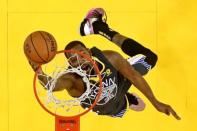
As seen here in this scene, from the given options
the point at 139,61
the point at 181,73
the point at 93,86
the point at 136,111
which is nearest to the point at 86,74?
the point at 93,86

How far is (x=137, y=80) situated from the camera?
111 inches

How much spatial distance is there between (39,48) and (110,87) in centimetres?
56

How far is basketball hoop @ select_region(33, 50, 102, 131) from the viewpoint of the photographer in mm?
2586

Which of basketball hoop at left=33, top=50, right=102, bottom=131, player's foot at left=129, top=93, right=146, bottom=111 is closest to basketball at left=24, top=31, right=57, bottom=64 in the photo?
basketball hoop at left=33, top=50, right=102, bottom=131

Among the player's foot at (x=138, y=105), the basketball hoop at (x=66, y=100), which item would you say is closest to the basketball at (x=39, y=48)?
the basketball hoop at (x=66, y=100)

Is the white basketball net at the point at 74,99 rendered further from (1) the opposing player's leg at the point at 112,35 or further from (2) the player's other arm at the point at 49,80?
(1) the opposing player's leg at the point at 112,35

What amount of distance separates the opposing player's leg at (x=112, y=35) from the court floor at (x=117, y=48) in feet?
0.27

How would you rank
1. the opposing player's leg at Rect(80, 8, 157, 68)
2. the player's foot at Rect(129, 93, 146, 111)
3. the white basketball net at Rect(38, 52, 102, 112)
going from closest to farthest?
the white basketball net at Rect(38, 52, 102, 112) → the opposing player's leg at Rect(80, 8, 157, 68) → the player's foot at Rect(129, 93, 146, 111)

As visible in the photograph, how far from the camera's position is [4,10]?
3.15 metres

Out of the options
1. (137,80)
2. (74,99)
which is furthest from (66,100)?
(137,80)

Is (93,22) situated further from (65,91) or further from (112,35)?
(65,91)

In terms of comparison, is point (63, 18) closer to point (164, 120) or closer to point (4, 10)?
point (4, 10)

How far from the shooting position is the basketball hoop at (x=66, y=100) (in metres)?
2.59

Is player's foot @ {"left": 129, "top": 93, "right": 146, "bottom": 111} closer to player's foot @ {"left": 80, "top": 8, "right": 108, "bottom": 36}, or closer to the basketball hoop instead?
the basketball hoop
